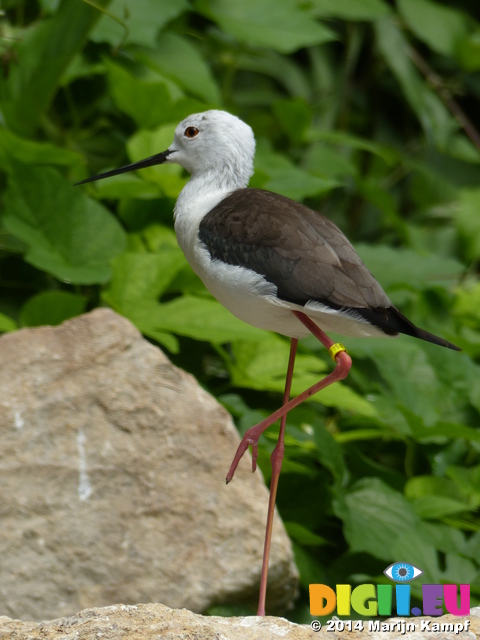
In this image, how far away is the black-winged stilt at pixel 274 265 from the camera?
4.60ft

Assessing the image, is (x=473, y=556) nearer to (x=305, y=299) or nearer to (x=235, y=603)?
(x=235, y=603)

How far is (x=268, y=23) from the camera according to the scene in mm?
3012

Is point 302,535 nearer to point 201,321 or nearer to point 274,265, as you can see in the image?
point 201,321

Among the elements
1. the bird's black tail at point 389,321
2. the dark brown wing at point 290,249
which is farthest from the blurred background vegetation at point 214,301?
the bird's black tail at point 389,321

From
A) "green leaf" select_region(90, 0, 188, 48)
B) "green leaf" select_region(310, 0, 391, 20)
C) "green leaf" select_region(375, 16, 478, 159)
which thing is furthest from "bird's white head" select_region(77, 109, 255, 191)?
"green leaf" select_region(375, 16, 478, 159)

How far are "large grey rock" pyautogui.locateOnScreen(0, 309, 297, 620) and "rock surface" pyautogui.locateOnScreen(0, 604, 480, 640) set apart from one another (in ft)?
1.29

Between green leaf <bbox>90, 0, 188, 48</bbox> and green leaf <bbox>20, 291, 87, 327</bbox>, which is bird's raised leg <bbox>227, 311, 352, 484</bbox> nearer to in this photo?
green leaf <bbox>20, 291, 87, 327</bbox>

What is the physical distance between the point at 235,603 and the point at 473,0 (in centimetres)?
348

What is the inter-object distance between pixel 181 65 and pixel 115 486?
172 centimetres

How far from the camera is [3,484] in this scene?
1.83m

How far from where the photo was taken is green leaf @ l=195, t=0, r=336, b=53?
115 inches

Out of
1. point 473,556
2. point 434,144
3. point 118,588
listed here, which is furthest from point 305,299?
point 434,144

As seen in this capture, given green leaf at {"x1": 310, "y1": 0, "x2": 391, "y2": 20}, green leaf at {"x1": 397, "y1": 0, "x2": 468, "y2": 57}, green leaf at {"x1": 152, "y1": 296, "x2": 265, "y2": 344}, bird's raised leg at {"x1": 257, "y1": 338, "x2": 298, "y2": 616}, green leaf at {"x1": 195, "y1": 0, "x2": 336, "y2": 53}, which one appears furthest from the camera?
green leaf at {"x1": 397, "y1": 0, "x2": 468, "y2": 57}

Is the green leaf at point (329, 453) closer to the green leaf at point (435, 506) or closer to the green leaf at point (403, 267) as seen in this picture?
the green leaf at point (435, 506)
